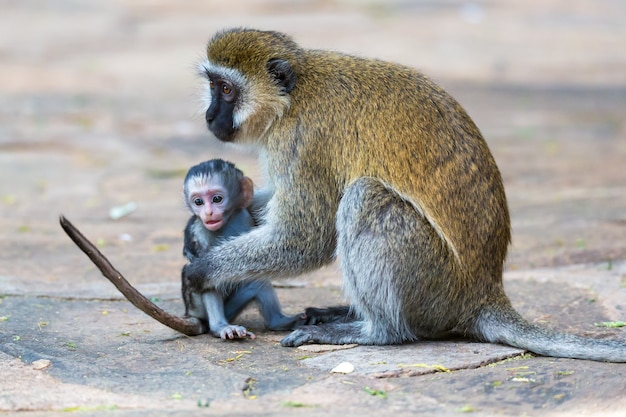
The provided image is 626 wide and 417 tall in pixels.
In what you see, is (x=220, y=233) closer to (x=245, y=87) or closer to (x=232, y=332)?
(x=232, y=332)

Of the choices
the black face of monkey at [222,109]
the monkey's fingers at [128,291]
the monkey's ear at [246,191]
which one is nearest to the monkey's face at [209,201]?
the monkey's ear at [246,191]

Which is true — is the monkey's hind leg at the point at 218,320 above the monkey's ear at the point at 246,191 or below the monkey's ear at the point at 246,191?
below

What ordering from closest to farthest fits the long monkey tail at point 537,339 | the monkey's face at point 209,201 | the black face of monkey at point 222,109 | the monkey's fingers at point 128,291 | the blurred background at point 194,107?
the monkey's fingers at point 128,291 < the long monkey tail at point 537,339 < the monkey's face at point 209,201 < the black face of monkey at point 222,109 < the blurred background at point 194,107

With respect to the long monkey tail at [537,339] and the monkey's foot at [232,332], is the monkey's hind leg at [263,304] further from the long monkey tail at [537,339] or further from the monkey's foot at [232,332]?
the long monkey tail at [537,339]

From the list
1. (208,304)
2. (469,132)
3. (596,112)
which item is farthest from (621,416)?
(596,112)

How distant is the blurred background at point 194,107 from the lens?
9508 millimetres

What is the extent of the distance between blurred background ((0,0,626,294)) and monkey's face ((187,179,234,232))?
0.95 m

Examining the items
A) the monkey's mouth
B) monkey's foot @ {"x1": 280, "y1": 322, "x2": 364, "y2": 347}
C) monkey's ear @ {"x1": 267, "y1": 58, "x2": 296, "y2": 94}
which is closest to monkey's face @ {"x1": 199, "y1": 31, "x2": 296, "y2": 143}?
monkey's ear @ {"x1": 267, "y1": 58, "x2": 296, "y2": 94}

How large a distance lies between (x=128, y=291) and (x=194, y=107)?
34.8 feet

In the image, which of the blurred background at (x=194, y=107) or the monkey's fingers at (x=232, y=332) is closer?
the monkey's fingers at (x=232, y=332)

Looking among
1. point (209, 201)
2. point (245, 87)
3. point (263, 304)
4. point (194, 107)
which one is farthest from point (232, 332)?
point (194, 107)

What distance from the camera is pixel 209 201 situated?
655cm

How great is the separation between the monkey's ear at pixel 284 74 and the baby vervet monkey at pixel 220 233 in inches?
24.0

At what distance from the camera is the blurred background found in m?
9.51
